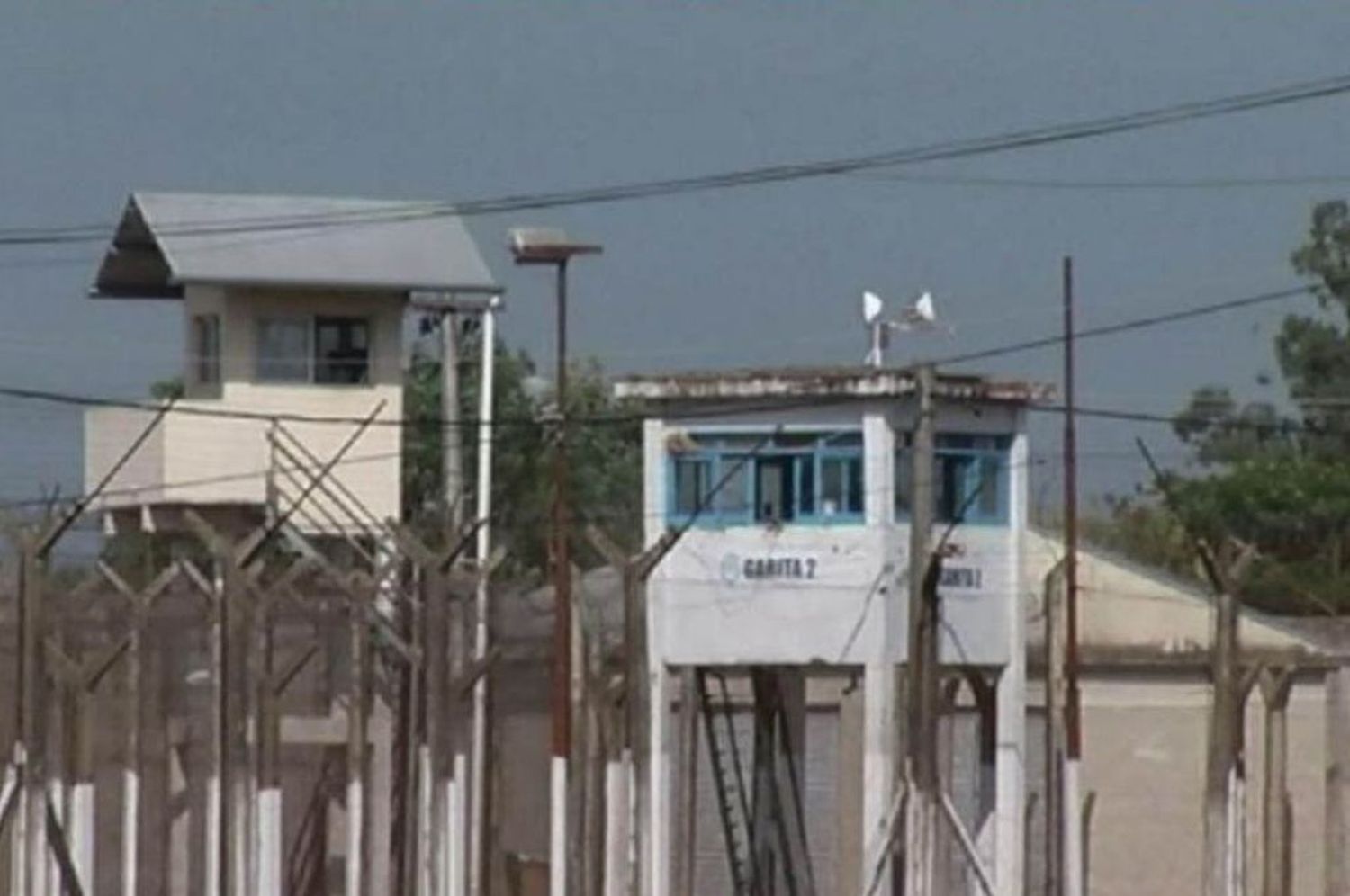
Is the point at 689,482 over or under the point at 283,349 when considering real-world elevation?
under

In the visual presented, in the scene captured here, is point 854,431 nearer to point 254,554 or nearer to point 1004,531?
point 1004,531

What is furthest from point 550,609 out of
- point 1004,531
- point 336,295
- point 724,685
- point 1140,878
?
point 336,295

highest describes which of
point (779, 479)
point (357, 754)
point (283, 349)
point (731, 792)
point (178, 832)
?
point (283, 349)

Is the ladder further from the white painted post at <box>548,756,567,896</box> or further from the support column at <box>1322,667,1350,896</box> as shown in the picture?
the support column at <box>1322,667,1350,896</box>

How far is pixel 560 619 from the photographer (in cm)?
4038

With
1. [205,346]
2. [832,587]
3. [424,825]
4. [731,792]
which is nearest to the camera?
[424,825]

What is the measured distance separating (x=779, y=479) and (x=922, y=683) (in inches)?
140

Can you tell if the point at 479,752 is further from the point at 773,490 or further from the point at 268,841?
the point at 773,490

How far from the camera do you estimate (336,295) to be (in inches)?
2261

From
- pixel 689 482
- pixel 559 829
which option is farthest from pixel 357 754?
pixel 689 482

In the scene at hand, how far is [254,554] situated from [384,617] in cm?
209

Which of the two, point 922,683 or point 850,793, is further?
point 850,793

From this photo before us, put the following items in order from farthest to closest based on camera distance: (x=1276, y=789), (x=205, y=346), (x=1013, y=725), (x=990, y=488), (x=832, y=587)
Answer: (x=205, y=346) < (x=1276, y=789) < (x=990, y=488) < (x=1013, y=725) < (x=832, y=587)

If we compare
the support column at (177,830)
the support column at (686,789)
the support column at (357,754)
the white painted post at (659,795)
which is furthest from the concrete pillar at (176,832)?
the white painted post at (659,795)
